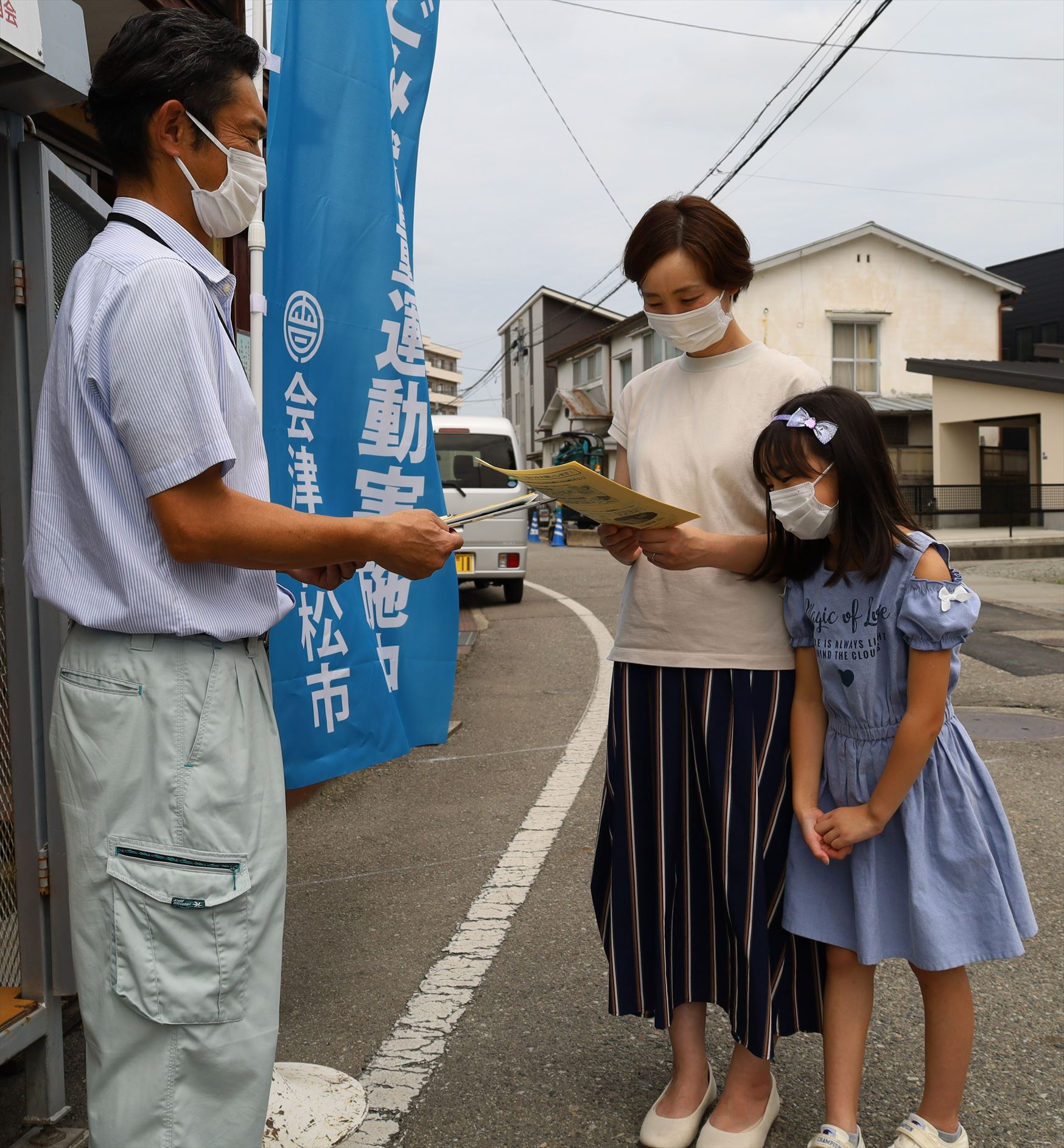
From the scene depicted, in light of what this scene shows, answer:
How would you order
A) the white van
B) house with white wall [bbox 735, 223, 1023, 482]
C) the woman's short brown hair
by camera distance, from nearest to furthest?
1. the woman's short brown hair
2. the white van
3. house with white wall [bbox 735, 223, 1023, 482]

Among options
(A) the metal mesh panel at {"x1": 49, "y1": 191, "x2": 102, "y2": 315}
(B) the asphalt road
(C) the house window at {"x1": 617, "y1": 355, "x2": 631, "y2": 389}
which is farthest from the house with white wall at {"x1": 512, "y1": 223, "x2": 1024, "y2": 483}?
(A) the metal mesh panel at {"x1": 49, "y1": 191, "x2": 102, "y2": 315}

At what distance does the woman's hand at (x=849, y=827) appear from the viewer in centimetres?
205

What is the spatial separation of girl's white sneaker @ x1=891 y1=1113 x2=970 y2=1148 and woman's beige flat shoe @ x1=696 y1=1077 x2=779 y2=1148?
26 cm

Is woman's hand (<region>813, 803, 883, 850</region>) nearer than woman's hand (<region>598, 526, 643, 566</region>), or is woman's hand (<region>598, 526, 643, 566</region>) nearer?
woman's hand (<region>813, 803, 883, 850</region>)

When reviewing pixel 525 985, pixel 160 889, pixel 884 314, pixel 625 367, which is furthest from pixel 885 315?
pixel 160 889

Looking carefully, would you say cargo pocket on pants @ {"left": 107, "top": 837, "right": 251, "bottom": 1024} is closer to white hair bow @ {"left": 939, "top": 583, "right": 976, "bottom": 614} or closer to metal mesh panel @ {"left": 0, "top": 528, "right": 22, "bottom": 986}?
metal mesh panel @ {"left": 0, "top": 528, "right": 22, "bottom": 986}

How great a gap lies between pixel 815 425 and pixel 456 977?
1.92 meters

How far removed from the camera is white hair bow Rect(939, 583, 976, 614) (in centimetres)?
198

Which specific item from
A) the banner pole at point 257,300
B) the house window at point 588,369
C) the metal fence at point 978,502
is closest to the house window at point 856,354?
the metal fence at point 978,502

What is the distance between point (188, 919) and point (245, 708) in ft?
1.01

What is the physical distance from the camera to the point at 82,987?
1.57 metres

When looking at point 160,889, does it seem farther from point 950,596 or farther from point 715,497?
point 950,596

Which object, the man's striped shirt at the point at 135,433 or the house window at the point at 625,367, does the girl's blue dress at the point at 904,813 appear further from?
the house window at the point at 625,367

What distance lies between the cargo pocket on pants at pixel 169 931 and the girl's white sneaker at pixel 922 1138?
4.59 feet
